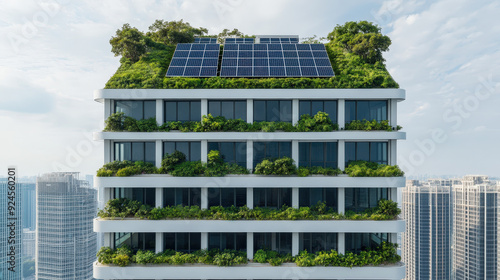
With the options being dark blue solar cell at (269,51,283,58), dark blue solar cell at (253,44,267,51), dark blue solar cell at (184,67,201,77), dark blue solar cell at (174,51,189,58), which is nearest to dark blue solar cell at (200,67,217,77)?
dark blue solar cell at (184,67,201,77)

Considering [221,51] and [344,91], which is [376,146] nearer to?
[344,91]

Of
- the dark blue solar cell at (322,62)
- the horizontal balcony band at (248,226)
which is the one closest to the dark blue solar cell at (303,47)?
the dark blue solar cell at (322,62)

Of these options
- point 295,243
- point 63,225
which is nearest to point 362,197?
point 295,243

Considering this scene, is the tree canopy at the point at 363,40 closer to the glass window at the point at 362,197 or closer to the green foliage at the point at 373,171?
the green foliage at the point at 373,171

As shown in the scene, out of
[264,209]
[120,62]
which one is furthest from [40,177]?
[264,209]

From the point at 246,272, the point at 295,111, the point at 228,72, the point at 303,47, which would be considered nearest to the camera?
the point at 246,272

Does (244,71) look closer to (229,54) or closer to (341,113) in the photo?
(229,54)

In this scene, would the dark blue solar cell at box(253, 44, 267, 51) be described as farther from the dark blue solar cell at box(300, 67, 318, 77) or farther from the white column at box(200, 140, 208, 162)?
the white column at box(200, 140, 208, 162)
